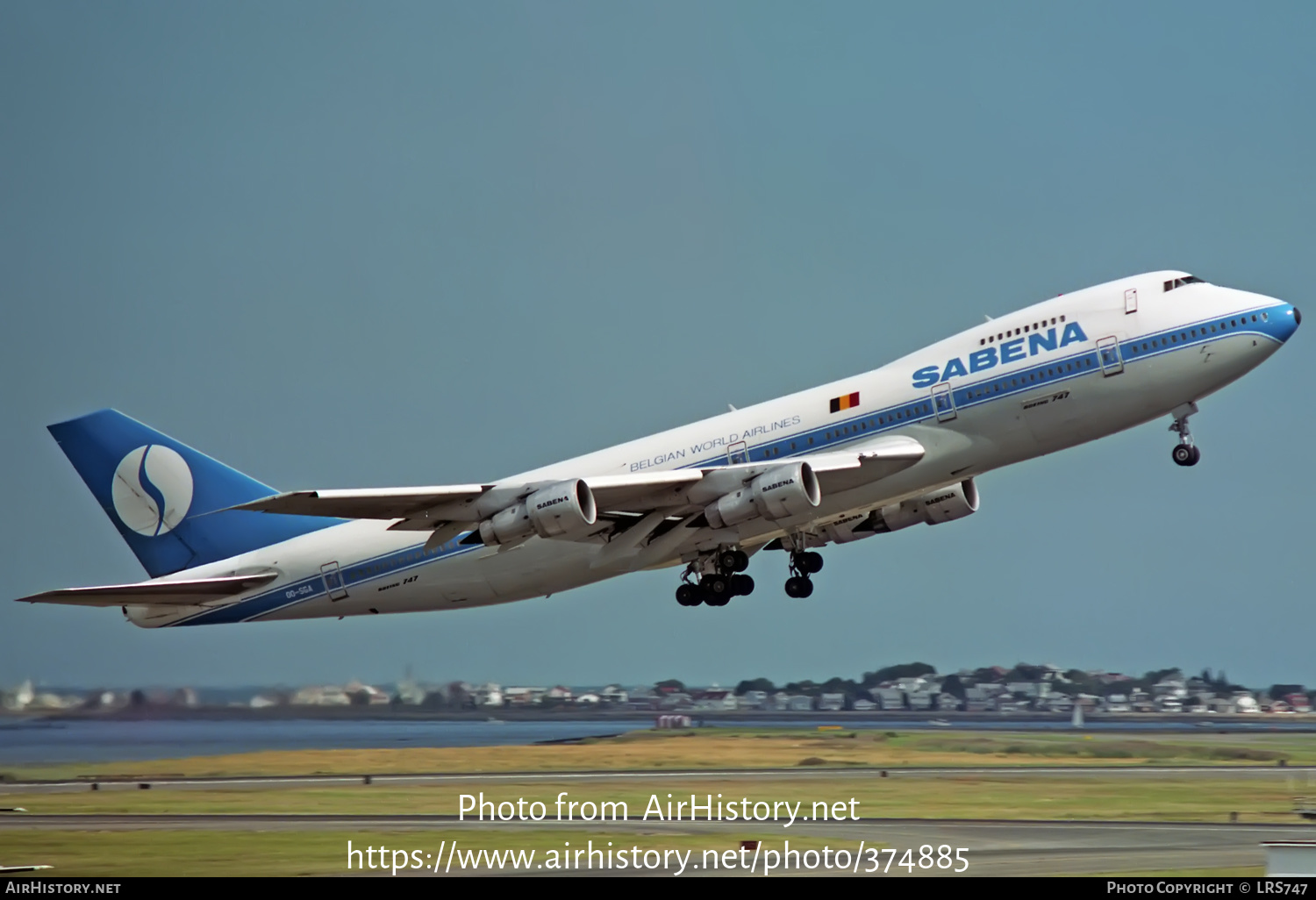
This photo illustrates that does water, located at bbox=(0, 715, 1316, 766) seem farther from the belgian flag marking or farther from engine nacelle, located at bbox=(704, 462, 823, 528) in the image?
the belgian flag marking

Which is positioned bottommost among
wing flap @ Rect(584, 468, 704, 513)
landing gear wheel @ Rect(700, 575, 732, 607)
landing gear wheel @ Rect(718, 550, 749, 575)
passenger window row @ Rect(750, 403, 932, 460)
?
landing gear wheel @ Rect(700, 575, 732, 607)

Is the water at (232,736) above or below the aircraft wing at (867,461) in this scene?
below

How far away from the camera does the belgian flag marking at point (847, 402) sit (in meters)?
35.9

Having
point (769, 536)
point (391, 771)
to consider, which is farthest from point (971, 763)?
point (391, 771)

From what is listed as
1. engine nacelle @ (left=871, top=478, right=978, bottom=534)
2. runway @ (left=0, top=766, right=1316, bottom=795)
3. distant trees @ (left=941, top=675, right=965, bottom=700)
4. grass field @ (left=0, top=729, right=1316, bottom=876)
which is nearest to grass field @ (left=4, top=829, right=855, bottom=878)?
grass field @ (left=0, top=729, right=1316, bottom=876)

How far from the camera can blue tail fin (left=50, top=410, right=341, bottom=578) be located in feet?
138

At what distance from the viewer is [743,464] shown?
3581 cm

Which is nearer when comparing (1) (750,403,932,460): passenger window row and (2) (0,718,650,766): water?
(1) (750,403,932,460): passenger window row

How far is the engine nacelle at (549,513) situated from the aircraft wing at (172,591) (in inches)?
317

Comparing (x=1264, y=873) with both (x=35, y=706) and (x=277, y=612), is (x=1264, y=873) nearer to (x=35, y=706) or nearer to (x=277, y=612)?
(x=277, y=612)

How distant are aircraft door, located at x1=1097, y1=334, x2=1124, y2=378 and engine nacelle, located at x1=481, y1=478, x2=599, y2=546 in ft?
35.6

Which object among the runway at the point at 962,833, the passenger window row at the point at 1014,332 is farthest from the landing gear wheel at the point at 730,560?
the runway at the point at 962,833

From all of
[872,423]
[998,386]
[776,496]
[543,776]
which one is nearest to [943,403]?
[998,386]

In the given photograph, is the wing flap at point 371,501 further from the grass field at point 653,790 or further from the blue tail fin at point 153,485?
the blue tail fin at point 153,485
